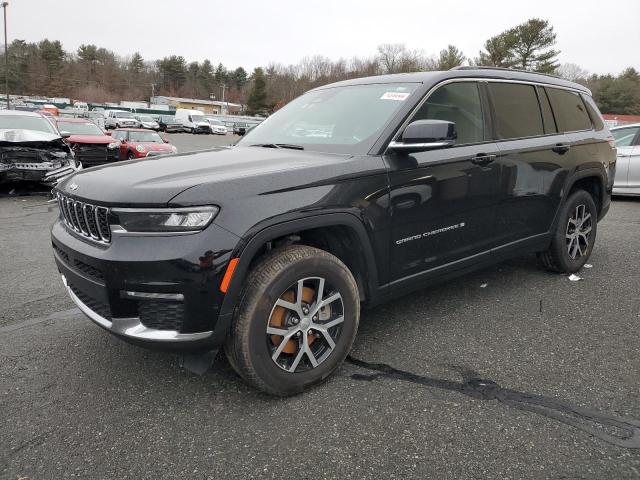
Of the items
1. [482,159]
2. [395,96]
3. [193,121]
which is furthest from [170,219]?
[193,121]

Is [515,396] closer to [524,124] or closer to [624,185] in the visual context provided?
[524,124]

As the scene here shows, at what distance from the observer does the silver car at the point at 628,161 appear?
932 cm

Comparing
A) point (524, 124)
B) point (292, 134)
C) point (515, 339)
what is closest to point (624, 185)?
point (524, 124)

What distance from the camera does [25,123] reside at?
10188 millimetres

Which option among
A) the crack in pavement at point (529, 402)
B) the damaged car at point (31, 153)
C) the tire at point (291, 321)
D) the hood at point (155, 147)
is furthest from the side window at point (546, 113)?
the hood at point (155, 147)

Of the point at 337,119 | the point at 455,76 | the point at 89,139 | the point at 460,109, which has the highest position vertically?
the point at 455,76

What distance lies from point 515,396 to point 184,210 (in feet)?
6.56

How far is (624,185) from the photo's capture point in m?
9.55

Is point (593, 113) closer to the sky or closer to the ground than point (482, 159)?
closer to the sky

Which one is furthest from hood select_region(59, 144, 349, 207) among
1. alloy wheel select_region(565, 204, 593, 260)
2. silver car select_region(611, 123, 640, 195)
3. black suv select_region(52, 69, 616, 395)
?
silver car select_region(611, 123, 640, 195)

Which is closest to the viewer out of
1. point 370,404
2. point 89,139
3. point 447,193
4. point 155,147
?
point 370,404

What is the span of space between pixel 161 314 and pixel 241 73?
462 feet

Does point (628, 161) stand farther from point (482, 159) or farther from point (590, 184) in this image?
point (482, 159)

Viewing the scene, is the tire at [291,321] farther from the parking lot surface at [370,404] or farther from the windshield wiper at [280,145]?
the windshield wiper at [280,145]
